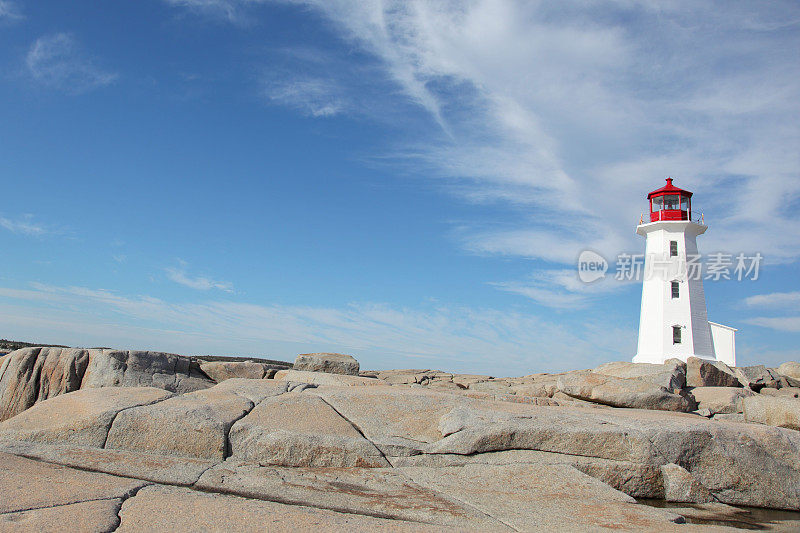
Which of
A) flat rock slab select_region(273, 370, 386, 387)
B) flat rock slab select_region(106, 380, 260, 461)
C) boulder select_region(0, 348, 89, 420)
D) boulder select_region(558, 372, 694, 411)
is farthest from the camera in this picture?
flat rock slab select_region(273, 370, 386, 387)

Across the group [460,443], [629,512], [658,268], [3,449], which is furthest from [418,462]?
[658,268]

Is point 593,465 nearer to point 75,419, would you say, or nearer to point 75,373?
point 75,419

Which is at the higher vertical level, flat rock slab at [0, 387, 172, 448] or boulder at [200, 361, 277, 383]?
boulder at [200, 361, 277, 383]

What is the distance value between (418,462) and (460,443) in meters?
0.57

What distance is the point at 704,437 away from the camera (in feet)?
23.6

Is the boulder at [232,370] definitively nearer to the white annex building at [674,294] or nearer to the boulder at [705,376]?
the boulder at [705,376]

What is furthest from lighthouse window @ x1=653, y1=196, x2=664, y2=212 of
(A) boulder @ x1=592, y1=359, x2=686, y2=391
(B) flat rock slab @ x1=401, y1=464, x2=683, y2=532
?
(B) flat rock slab @ x1=401, y1=464, x2=683, y2=532

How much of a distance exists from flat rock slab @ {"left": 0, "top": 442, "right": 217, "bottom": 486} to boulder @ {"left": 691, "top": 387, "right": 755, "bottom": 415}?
11443 millimetres

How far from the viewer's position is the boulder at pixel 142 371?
11.4 m

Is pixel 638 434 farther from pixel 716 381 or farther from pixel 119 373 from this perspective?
pixel 716 381

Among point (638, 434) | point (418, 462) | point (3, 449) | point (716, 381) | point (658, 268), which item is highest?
point (658, 268)

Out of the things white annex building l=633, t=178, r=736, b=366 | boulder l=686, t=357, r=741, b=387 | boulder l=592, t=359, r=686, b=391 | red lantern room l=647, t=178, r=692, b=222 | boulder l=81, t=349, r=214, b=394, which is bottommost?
boulder l=81, t=349, r=214, b=394

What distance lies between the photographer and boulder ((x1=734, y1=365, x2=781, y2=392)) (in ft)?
68.9

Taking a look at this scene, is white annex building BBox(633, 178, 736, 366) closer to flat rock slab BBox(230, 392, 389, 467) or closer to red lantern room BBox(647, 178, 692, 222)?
red lantern room BBox(647, 178, 692, 222)
